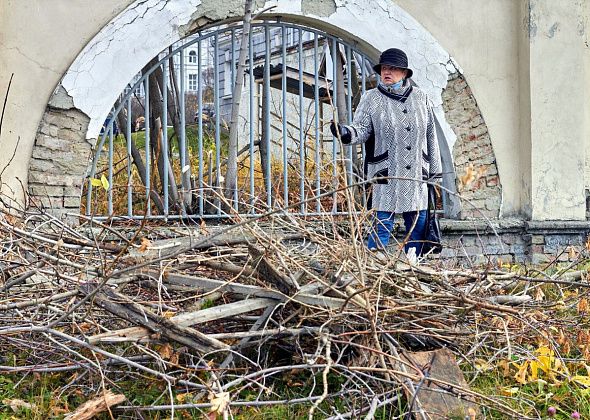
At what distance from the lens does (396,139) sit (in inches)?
215

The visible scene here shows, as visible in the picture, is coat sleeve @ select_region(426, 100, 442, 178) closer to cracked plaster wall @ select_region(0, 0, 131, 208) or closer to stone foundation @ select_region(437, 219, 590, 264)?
stone foundation @ select_region(437, 219, 590, 264)

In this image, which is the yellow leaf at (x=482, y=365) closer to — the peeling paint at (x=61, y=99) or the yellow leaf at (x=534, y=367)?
the yellow leaf at (x=534, y=367)

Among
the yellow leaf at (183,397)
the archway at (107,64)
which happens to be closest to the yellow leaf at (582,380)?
the yellow leaf at (183,397)

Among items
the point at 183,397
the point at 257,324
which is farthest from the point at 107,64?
the point at 183,397

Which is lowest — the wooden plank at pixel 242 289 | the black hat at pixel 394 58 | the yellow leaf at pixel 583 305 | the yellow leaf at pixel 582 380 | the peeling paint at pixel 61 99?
the yellow leaf at pixel 582 380

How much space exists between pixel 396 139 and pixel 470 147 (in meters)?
1.48

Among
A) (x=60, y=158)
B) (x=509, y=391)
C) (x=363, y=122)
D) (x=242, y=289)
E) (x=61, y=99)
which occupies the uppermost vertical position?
(x=61, y=99)

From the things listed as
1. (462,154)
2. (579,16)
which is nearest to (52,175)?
(462,154)

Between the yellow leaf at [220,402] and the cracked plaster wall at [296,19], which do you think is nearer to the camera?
the yellow leaf at [220,402]

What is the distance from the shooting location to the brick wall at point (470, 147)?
6660 mm

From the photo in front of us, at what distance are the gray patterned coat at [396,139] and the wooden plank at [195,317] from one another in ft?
7.54

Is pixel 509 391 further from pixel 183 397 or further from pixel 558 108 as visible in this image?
pixel 558 108

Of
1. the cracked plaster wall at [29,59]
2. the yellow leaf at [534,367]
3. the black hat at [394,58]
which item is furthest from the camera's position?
the cracked plaster wall at [29,59]

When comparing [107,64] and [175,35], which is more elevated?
[175,35]
